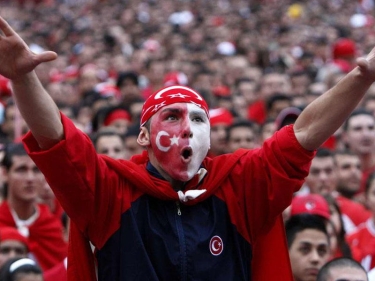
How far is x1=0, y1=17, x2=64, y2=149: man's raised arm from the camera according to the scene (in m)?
3.67

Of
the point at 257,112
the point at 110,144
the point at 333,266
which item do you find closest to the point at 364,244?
the point at 333,266

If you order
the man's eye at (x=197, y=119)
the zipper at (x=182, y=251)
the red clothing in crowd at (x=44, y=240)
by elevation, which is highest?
the man's eye at (x=197, y=119)

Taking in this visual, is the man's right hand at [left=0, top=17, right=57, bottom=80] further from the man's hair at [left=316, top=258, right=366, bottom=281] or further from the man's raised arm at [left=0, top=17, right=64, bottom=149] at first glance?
the man's hair at [left=316, top=258, right=366, bottom=281]

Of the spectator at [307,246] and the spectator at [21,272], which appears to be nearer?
the spectator at [21,272]

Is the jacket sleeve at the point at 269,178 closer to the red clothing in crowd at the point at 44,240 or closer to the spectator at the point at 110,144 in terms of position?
the red clothing in crowd at the point at 44,240

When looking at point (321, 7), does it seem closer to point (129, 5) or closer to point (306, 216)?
point (129, 5)

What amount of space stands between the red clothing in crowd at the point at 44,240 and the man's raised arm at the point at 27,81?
350 cm

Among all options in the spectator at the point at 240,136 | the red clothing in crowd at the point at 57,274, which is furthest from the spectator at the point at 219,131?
the red clothing in crowd at the point at 57,274

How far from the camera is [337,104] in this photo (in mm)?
3916

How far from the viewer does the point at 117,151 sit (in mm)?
8289

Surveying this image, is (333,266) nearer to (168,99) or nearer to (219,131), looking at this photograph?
(168,99)

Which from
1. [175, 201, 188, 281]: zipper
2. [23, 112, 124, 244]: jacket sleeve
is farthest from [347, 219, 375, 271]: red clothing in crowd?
[23, 112, 124, 244]: jacket sleeve

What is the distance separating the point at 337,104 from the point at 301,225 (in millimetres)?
2442

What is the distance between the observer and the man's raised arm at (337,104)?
3.89 m
